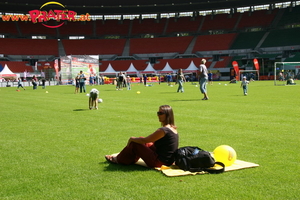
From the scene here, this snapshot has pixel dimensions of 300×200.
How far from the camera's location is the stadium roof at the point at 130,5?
226 ft

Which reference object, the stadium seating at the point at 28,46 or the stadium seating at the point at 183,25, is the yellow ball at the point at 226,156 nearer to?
the stadium seating at the point at 28,46

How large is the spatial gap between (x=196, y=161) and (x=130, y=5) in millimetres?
71467

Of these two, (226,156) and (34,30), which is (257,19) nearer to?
(34,30)

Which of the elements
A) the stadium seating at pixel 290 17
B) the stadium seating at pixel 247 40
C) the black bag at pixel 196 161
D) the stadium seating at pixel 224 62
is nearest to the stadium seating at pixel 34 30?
the stadium seating at pixel 224 62

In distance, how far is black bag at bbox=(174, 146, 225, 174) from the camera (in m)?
5.29

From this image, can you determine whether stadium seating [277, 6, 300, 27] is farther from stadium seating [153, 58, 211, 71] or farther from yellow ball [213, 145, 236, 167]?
yellow ball [213, 145, 236, 167]

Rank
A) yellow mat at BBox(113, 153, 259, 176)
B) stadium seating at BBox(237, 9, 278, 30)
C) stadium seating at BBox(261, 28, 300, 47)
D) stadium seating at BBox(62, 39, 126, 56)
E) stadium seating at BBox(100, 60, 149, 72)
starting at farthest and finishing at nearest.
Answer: stadium seating at BBox(62, 39, 126, 56) → stadium seating at BBox(237, 9, 278, 30) → stadium seating at BBox(100, 60, 149, 72) → stadium seating at BBox(261, 28, 300, 47) → yellow mat at BBox(113, 153, 259, 176)

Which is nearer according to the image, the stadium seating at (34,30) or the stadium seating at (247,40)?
the stadium seating at (247,40)

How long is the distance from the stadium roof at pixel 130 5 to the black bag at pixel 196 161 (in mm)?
67157

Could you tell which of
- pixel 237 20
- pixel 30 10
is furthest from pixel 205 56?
pixel 30 10

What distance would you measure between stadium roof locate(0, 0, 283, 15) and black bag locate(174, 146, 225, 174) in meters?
67.2

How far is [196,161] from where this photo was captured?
5.30 metres

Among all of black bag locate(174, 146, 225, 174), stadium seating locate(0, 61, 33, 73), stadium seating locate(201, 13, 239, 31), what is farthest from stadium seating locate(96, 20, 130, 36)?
black bag locate(174, 146, 225, 174)

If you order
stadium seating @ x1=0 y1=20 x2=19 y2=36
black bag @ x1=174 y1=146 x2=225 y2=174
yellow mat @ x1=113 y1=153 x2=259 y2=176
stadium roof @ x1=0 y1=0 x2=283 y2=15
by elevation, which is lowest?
yellow mat @ x1=113 y1=153 x2=259 y2=176
